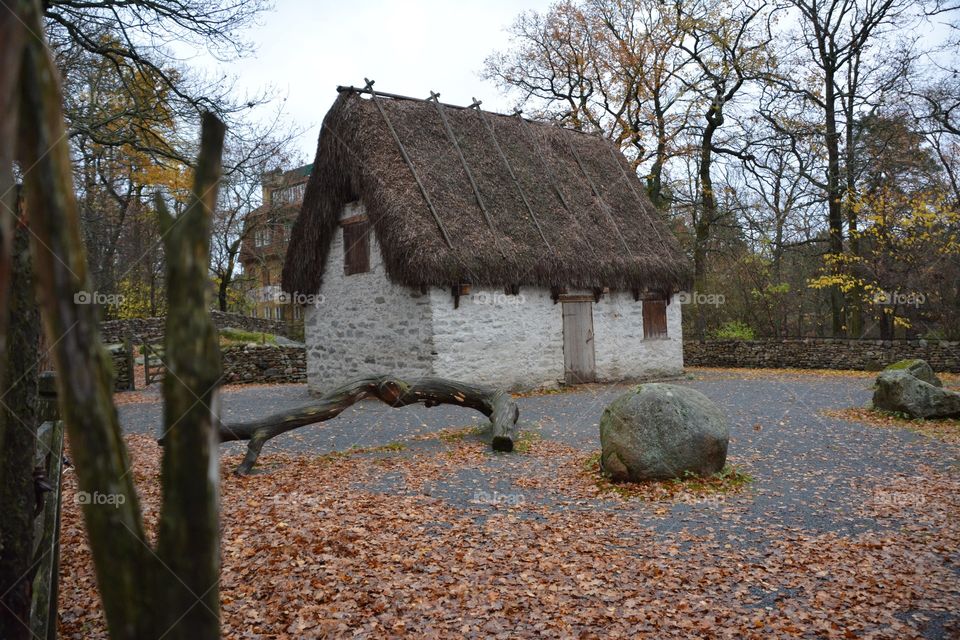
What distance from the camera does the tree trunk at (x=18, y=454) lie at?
2781 millimetres

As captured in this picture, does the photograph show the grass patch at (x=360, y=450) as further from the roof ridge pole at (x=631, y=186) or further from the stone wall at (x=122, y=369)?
the roof ridge pole at (x=631, y=186)

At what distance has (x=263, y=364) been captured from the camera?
18828 millimetres

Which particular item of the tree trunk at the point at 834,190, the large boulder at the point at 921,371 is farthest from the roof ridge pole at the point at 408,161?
the tree trunk at the point at 834,190

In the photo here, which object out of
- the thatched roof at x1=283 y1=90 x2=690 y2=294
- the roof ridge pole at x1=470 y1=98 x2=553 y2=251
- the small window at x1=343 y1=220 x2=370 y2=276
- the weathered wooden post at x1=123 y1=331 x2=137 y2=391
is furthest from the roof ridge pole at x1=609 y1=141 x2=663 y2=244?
the weathered wooden post at x1=123 y1=331 x2=137 y2=391

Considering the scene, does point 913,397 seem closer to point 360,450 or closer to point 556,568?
point 556,568

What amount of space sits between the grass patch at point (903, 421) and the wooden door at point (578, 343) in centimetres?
595

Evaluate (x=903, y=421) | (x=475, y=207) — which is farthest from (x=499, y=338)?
(x=903, y=421)

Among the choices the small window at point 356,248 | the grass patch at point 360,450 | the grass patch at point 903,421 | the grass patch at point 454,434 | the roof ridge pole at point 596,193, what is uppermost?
the roof ridge pole at point 596,193

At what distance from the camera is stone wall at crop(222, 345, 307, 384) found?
18203mm

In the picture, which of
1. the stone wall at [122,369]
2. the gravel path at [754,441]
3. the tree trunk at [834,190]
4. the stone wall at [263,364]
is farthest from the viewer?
the tree trunk at [834,190]

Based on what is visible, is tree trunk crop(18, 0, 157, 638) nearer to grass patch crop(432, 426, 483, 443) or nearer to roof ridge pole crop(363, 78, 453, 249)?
grass patch crop(432, 426, 483, 443)

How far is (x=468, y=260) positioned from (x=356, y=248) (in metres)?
3.01

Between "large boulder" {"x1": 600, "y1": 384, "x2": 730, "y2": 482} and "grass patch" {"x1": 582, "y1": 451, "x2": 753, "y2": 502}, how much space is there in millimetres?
69

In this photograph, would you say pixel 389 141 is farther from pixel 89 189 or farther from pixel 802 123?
pixel 802 123
